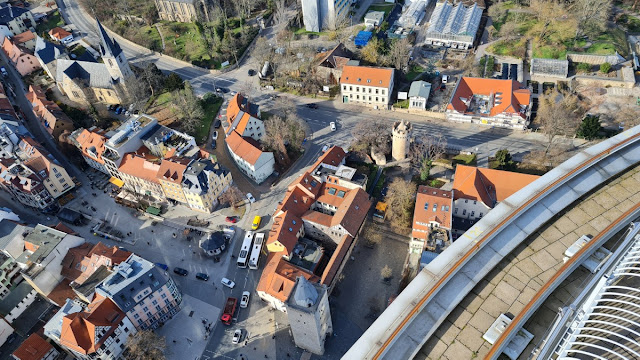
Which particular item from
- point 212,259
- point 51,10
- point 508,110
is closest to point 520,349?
point 212,259

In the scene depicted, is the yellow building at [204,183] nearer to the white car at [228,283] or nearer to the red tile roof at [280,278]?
the white car at [228,283]

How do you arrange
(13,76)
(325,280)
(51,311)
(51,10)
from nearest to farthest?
(325,280) → (51,311) → (13,76) → (51,10)

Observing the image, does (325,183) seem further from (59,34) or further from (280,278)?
(59,34)

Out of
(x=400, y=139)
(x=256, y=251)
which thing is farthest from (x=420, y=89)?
(x=256, y=251)

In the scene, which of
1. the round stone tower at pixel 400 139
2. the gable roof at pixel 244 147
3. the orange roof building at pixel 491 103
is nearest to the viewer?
the round stone tower at pixel 400 139

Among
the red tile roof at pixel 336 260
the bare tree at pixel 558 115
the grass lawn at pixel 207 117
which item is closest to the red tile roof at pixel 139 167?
the grass lawn at pixel 207 117

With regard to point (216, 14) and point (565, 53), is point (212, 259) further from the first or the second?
point (565, 53)

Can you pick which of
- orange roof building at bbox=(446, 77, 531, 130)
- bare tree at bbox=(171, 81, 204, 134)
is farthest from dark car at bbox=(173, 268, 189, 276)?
orange roof building at bbox=(446, 77, 531, 130)
